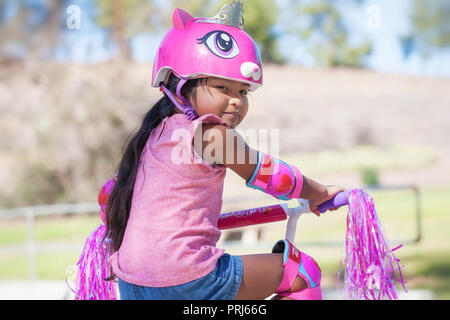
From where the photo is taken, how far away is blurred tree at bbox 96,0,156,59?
52.8ft

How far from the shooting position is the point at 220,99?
2113mm

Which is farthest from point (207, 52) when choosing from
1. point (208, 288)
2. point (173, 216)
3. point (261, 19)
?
point (261, 19)

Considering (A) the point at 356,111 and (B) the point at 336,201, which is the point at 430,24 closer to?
(A) the point at 356,111

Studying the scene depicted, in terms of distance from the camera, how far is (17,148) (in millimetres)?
13336

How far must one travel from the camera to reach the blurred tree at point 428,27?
1464 centimetres

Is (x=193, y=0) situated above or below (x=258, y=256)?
above

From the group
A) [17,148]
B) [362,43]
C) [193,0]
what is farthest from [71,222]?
[362,43]

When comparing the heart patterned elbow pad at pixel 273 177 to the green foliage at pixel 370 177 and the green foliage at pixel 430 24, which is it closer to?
the green foliage at pixel 370 177

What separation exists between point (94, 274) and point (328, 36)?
16929 millimetres

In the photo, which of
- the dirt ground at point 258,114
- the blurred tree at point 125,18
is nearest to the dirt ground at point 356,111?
the dirt ground at point 258,114

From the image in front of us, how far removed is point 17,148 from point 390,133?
11.3m

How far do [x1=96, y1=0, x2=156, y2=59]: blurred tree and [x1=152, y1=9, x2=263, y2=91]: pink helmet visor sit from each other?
13905 mm

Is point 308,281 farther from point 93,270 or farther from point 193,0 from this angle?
point 193,0
